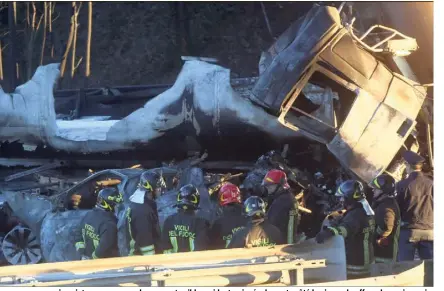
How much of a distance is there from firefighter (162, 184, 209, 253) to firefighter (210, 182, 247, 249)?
0.20 meters

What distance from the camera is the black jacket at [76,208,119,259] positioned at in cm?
Answer: 828

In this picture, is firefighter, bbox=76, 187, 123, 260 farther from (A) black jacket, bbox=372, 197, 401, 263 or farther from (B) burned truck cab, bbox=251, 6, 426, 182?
(B) burned truck cab, bbox=251, 6, 426, 182

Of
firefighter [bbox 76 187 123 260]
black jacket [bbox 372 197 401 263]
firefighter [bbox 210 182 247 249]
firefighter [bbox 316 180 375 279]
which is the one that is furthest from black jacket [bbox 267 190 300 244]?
firefighter [bbox 76 187 123 260]

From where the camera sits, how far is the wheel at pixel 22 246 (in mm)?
10234

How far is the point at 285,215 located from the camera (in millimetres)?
8820

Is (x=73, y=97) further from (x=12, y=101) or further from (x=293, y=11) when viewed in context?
(x=293, y=11)

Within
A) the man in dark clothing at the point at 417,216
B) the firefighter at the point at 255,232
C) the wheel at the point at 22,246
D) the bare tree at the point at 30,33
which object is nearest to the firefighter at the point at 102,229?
the firefighter at the point at 255,232

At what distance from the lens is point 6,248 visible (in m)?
10.3

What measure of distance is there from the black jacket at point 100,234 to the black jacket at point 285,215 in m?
1.59

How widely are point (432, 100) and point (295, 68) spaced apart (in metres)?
2.10

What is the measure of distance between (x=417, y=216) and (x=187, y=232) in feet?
9.02

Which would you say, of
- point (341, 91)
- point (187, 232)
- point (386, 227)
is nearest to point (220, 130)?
point (341, 91)

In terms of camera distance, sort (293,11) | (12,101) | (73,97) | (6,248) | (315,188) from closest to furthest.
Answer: (6,248) < (315,188) < (12,101) < (73,97) < (293,11)

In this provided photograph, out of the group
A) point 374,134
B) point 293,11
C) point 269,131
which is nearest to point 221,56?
point 293,11
